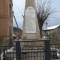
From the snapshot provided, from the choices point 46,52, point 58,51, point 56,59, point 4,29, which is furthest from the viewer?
point 4,29

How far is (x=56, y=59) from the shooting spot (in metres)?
12.4

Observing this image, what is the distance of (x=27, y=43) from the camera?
47.8ft

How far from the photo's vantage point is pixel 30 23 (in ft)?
49.3

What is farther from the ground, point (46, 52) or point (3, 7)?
point (3, 7)

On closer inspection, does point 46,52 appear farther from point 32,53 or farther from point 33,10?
point 33,10

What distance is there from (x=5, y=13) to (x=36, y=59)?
29.0 metres

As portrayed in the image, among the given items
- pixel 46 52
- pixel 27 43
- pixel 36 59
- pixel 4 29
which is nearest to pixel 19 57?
pixel 46 52

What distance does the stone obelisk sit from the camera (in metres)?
15.1

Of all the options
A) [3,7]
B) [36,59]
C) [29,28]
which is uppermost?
[3,7]

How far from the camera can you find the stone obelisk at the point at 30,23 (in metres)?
15.1

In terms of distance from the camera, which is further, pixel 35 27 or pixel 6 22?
pixel 6 22

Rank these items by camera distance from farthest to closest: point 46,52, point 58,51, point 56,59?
point 58,51 < point 56,59 < point 46,52

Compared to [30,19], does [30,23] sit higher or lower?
lower

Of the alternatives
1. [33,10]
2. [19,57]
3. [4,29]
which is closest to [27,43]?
[33,10]
